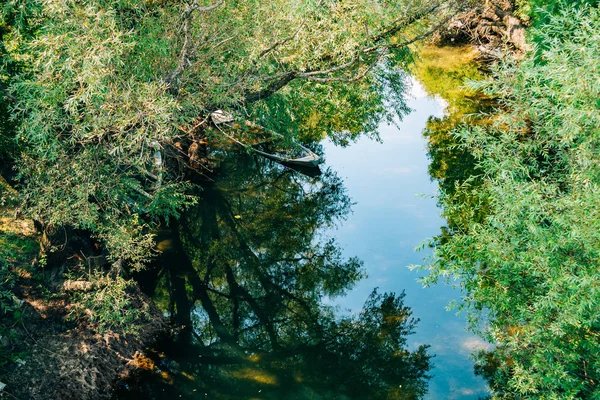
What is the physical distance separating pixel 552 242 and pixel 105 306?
10.3 meters

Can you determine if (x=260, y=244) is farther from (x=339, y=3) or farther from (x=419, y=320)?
(x=339, y=3)

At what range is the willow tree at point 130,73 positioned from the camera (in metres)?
10.7

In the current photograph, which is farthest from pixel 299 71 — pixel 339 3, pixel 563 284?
pixel 563 284

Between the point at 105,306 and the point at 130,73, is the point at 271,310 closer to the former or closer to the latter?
the point at 105,306

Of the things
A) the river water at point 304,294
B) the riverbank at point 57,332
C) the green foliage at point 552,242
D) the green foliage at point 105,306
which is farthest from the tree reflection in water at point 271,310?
the green foliage at point 552,242

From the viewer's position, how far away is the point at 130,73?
11961mm

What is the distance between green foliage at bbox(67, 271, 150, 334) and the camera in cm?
1323

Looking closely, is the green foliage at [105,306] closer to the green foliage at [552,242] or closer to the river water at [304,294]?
the river water at [304,294]

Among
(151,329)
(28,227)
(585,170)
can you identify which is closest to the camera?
(585,170)

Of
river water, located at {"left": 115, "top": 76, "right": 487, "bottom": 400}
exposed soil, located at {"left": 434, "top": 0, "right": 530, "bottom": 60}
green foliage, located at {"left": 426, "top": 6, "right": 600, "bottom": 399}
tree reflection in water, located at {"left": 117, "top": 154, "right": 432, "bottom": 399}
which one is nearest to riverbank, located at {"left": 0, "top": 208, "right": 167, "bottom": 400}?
river water, located at {"left": 115, "top": 76, "right": 487, "bottom": 400}

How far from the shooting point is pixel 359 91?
60.0ft

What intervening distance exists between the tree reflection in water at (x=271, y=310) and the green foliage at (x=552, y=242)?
13.2 feet

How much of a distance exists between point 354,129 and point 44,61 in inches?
668

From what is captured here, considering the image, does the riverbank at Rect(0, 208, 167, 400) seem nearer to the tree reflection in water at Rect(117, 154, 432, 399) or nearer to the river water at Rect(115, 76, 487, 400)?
the river water at Rect(115, 76, 487, 400)
